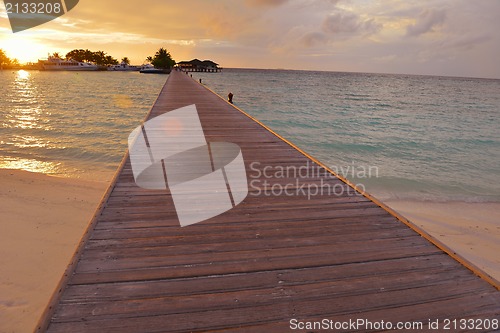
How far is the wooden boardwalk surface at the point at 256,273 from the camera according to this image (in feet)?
7.44

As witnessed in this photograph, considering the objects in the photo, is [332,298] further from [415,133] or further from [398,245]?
[415,133]

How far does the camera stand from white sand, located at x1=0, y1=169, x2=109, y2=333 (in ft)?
14.8

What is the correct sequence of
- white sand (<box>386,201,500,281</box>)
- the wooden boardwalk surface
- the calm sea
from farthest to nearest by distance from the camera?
1. the calm sea
2. white sand (<box>386,201,500,281</box>)
3. the wooden boardwalk surface

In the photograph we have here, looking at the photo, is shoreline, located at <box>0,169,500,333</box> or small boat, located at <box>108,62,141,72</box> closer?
shoreline, located at <box>0,169,500,333</box>

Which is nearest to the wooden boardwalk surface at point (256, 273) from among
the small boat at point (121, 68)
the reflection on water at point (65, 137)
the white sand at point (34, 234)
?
the white sand at point (34, 234)

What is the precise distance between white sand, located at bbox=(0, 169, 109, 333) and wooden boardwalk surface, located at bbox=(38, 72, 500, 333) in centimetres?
217

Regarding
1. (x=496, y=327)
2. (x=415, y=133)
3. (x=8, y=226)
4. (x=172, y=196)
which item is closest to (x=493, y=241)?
(x=496, y=327)

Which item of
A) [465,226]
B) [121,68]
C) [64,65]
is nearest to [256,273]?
[465,226]

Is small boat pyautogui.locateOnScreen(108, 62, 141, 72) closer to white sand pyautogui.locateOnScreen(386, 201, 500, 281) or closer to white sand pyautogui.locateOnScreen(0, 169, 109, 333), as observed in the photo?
white sand pyautogui.locateOnScreen(0, 169, 109, 333)

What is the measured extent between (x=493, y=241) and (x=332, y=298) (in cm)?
735

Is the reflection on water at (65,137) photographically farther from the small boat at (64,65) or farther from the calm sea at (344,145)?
the small boat at (64,65)

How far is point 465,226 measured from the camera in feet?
26.9

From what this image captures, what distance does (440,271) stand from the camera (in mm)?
2875

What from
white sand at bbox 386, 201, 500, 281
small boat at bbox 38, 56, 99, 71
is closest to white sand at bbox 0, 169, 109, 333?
white sand at bbox 386, 201, 500, 281
